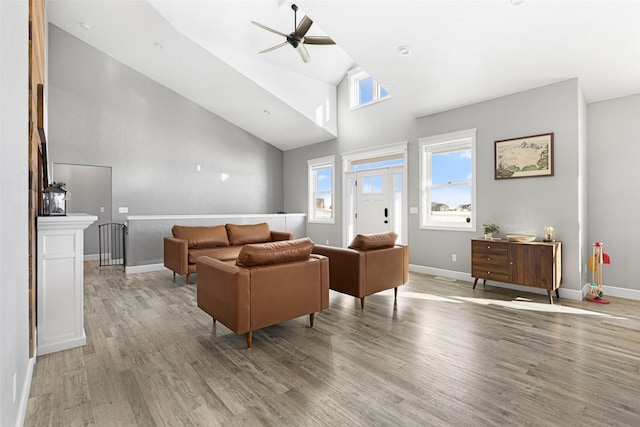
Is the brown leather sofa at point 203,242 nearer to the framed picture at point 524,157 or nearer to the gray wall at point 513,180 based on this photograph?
the gray wall at point 513,180

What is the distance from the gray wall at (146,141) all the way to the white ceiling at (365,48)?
369 mm

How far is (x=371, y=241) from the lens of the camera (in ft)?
12.1

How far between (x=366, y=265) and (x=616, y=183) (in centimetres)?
365

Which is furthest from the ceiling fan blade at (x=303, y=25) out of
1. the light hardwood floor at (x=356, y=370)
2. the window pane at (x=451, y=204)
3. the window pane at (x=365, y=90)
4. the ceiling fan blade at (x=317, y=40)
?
the light hardwood floor at (x=356, y=370)

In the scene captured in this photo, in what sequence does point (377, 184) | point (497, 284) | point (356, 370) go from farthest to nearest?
point (377, 184) < point (497, 284) < point (356, 370)

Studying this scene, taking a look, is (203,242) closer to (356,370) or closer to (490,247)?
(356,370)

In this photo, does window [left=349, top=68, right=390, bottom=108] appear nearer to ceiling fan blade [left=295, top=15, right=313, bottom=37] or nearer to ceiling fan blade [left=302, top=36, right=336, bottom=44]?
ceiling fan blade [left=302, top=36, right=336, bottom=44]

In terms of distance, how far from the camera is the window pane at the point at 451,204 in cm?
518

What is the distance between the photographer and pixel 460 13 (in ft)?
11.0

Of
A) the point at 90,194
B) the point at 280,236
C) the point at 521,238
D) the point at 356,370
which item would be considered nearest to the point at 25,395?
the point at 356,370

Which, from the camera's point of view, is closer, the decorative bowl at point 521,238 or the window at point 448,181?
the decorative bowl at point 521,238

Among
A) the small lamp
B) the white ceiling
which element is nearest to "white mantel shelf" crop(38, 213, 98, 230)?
the small lamp

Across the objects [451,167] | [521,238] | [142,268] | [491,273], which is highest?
[451,167]

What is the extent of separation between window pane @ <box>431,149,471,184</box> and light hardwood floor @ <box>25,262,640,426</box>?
231cm
